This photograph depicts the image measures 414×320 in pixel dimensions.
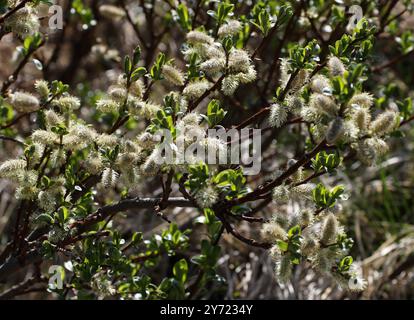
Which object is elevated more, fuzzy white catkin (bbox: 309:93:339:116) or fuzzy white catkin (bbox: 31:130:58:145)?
fuzzy white catkin (bbox: 309:93:339:116)

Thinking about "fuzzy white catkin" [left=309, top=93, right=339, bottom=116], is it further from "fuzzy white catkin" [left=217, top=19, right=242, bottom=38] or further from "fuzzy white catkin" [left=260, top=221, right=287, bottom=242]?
"fuzzy white catkin" [left=217, top=19, right=242, bottom=38]

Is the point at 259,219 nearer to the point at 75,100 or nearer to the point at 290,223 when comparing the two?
the point at 290,223

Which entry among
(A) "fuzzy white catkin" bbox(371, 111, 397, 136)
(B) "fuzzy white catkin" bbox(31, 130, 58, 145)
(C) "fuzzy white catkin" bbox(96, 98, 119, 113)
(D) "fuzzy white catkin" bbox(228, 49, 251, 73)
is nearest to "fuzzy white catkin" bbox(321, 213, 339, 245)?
(A) "fuzzy white catkin" bbox(371, 111, 397, 136)

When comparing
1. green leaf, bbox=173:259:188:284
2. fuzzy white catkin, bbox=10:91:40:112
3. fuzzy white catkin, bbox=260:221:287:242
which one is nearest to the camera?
fuzzy white catkin, bbox=260:221:287:242

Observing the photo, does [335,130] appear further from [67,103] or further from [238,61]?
[67,103]

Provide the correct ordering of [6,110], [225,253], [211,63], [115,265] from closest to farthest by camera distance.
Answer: [211,63], [115,265], [6,110], [225,253]

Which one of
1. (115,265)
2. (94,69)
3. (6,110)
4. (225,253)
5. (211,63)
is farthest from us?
(94,69)

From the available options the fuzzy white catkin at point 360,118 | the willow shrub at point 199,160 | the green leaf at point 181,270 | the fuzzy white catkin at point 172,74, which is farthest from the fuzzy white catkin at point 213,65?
the green leaf at point 181,270

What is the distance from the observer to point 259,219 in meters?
1.76

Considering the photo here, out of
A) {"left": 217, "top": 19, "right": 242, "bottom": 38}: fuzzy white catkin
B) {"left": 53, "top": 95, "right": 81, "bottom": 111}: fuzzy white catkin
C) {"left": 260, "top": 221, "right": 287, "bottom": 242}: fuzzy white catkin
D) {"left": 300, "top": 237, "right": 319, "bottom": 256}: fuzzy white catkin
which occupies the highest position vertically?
{"left": 217, "top": 19, "right": 242, "bottom": 38}: fuzzy white catkin

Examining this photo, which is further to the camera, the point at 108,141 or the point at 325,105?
the point at 108,141

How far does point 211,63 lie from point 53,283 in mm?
914

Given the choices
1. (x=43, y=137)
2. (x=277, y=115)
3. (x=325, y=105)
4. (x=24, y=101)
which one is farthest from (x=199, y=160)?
(x=24, y=101)

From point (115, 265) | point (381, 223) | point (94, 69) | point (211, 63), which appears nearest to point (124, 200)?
point (115, 265)
